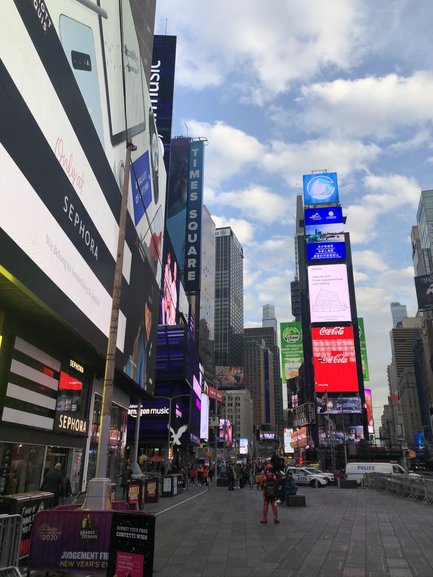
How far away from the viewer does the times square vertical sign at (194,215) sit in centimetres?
7200

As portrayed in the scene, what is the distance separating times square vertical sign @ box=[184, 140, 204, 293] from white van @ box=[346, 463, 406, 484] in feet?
131

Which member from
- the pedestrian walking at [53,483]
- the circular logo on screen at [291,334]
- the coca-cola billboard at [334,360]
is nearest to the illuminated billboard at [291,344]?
the circular logo on screen at [291,334]

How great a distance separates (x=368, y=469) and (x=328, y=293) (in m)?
60.6

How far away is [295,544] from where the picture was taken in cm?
1115

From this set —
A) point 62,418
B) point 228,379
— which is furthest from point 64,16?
point 228,379

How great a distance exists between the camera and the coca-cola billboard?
95.9 m

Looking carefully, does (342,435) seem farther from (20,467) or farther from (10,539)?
(10,539)

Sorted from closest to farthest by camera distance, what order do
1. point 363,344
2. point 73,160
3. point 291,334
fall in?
point 73,160 → point 363,344 → point 291,334

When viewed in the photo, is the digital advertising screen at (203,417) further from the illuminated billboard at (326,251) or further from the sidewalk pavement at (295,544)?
the sidewalk pavement at (295,544)

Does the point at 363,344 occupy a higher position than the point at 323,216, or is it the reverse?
the point at 323,216

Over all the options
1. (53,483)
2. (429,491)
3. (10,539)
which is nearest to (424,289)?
(429,491)

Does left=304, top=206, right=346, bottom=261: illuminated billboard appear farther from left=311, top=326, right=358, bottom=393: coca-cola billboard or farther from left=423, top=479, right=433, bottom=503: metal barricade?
left=423, top=479, right=433, bottom=503: metal barricade

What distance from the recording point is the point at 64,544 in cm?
777

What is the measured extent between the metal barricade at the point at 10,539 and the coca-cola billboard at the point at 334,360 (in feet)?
303
